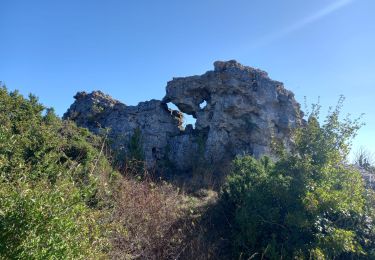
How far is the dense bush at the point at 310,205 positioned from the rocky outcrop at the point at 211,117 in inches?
263

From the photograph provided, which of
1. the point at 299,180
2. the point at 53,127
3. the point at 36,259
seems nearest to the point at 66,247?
the point at 36,259

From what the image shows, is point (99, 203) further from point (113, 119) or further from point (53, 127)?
point (113, 119)

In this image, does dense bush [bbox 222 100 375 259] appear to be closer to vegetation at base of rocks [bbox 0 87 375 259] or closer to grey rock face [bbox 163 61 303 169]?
vegetation at base of rocks [bbox 0 87 375 259]

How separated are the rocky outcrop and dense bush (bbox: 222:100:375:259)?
6682mm

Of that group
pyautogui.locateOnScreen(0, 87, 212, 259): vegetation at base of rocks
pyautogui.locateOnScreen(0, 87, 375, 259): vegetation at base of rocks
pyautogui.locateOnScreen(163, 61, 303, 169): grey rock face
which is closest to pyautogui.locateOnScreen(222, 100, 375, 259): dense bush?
pyautogui.locateOnScreen(0, 87, 375, 259): vegetation at base of rocks

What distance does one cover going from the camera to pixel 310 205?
23.3 feet

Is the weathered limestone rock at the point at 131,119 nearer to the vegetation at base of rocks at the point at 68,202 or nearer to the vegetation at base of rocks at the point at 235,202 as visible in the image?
the vegetation at base of rocks at the point at 68,202

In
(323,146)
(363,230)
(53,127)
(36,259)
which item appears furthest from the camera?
(53,127)

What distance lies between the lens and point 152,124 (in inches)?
652

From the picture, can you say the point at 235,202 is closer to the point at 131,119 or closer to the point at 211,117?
the point at 211,117

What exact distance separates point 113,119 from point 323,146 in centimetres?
1088

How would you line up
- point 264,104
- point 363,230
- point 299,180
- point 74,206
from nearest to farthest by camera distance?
point 74,206, point 363,230, point 299,180, point 264,104

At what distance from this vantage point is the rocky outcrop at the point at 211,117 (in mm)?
15930

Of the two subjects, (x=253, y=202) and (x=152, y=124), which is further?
(x=152, y=124)
